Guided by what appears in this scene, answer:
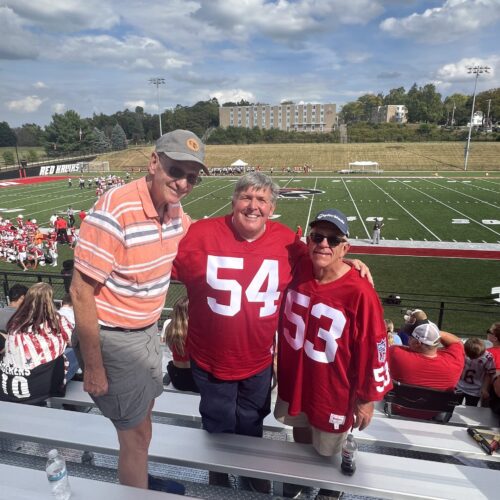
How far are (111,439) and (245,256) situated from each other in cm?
121

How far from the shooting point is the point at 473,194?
28.8 metres

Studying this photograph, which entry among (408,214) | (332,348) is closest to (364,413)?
(332,348)

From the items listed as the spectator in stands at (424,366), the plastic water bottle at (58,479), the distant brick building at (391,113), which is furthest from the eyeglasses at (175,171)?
the distant brick building at (391,113)

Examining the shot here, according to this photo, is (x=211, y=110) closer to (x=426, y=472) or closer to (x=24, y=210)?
(x=24, y=210)

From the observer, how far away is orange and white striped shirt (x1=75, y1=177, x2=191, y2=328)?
1.71 m

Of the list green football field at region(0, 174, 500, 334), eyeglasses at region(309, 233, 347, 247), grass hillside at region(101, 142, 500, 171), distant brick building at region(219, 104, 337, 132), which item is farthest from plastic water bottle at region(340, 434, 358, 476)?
distant brick building at region(219, 104, 337, 132)

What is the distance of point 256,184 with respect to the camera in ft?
7.42

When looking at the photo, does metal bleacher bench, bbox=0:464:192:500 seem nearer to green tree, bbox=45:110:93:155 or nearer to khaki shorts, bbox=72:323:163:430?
khaki shorts, bbox=72:323:163:430

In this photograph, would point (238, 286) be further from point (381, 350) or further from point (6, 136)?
point (6, 136)

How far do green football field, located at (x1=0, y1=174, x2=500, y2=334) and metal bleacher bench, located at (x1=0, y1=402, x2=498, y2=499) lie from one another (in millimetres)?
4147

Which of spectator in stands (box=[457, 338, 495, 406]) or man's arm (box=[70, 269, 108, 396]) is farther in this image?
spectator in stands (box=[457, 338, 495, 406])

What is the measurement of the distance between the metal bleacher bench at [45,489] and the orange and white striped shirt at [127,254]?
2.19ft

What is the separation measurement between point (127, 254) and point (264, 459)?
3.97 ft

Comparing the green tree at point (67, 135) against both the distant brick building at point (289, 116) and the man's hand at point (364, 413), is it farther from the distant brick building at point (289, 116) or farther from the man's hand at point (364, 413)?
the man's hand at point (364, 413)
